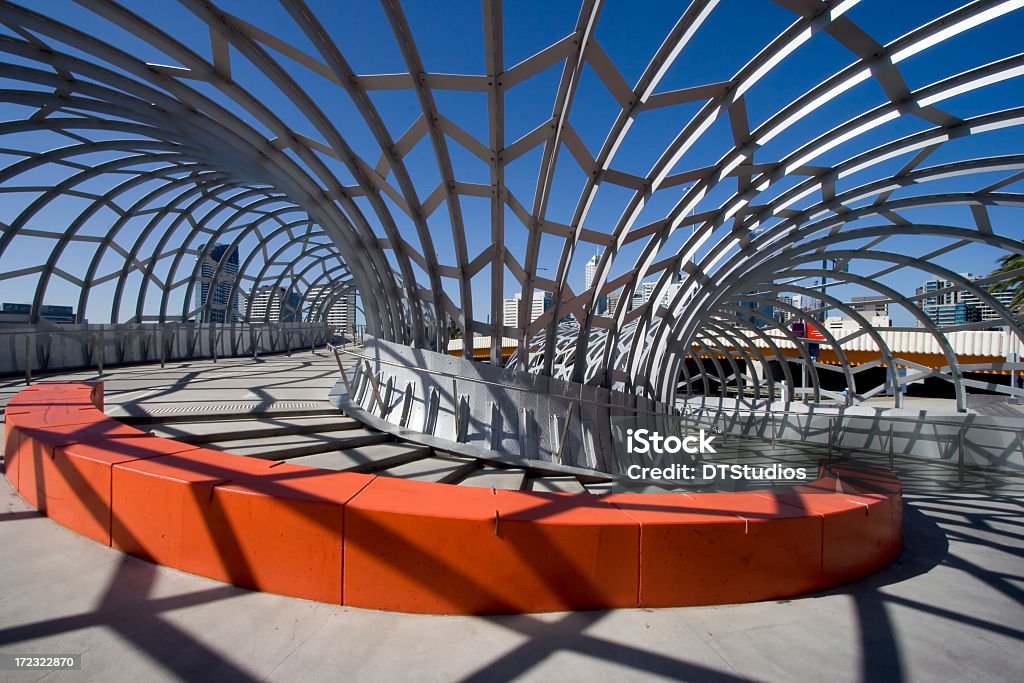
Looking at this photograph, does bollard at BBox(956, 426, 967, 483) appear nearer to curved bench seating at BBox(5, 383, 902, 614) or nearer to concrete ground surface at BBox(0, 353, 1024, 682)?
concrete ground surface at BBox(0, 353, 1024, 682)

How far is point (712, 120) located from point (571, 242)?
12.9 ft

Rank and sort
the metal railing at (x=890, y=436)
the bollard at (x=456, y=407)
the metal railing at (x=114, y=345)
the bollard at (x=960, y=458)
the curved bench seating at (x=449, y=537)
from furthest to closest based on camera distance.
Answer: the metal railing at (x=114, y=345) → the metal railing at (x=890, y=436) → the bollard at (x=960, y=458) → the bollard at (x=456, y=407) → the curved bench seating at (x=449, y=537)

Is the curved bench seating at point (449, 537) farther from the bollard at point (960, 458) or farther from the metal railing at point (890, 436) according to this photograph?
the bollard at point (960, 458)

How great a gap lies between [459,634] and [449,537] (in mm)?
649

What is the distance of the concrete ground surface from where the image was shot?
3012mm

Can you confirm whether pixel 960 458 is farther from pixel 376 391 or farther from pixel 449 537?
pixel 376 391

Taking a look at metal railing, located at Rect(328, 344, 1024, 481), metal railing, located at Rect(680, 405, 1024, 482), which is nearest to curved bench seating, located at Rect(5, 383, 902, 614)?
metal railing, located at Rect(328, 344, 1024, 481)

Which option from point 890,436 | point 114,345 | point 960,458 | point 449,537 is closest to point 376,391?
point 449,537

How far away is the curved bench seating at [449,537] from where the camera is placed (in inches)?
141

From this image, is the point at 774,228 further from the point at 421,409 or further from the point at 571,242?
the point at 421,409

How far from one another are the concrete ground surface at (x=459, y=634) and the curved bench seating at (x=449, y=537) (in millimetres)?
142

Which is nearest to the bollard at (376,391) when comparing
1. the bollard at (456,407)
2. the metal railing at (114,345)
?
the bollard at (456,407)

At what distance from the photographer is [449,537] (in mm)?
3557

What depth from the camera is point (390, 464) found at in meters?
7.92
